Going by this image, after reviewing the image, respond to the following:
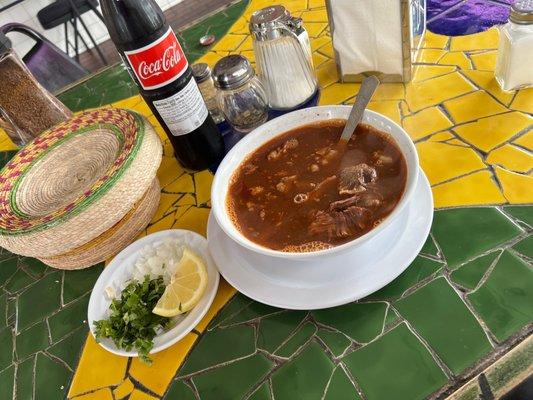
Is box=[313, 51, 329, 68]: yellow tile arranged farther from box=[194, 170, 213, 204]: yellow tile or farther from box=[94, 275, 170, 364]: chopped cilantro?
box=[94, 275, 170, 364]: chopped cilantro

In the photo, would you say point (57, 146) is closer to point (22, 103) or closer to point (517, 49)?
point (22, 103)

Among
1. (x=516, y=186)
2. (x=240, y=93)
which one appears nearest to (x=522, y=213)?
(x=516, y=186)

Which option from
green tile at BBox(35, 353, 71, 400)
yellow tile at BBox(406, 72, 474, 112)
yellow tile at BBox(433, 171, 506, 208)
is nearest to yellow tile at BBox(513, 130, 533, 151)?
yellow tile at BBox(433, 171, 506, 208)

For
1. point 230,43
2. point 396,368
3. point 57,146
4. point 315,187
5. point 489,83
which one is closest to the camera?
point 396,368

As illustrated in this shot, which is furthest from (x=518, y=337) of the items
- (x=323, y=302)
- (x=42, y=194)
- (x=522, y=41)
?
(x=42, y=194)

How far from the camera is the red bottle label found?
3.40 ft

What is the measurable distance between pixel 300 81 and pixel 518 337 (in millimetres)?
865

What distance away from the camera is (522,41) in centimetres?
107

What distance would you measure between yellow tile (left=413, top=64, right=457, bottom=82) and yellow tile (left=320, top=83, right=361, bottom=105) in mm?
168

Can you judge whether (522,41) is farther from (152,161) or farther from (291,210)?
(152,161)

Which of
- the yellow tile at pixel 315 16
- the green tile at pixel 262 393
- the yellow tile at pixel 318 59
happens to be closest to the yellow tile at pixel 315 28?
the yellow tile at pixel 315 16

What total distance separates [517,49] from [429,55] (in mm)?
316

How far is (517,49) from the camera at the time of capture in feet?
3.55

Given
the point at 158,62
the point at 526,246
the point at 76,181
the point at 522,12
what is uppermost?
the point at 158,62
